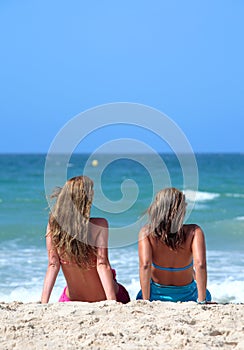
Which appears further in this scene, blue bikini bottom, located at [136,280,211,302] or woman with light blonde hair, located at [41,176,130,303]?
blue bikini bottom, located at [136,280,211,302]

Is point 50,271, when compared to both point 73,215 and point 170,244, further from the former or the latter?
point 170,244

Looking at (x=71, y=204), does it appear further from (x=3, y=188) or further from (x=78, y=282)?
(x=3, y=188)

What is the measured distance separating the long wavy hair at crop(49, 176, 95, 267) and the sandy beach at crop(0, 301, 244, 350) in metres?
0.44

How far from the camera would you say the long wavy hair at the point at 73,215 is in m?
4.21

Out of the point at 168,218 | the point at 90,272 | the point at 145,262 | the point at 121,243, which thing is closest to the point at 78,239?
the point at 90,272

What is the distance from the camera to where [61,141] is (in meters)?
6.15

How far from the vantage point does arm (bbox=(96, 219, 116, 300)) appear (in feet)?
13.9

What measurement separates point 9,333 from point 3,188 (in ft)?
75.4

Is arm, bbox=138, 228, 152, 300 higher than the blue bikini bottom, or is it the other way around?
arm, bbox=138, 228, 152, 300

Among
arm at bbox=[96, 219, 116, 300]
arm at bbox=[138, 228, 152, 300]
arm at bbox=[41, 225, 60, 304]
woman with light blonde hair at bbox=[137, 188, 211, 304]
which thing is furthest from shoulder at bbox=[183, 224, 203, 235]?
arm at bbox=[41, 225, 60, 304]

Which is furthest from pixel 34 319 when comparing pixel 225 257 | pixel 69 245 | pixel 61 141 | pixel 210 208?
pixel 210 208

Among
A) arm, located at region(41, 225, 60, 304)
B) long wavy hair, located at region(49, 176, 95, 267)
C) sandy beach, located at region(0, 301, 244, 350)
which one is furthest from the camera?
arm, located at region(41, 225, 60, 304)

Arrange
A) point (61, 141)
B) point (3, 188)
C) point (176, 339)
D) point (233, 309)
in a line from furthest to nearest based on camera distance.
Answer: point (3, 188) < point (61, 141) < point (233, 309) < point (176, 339)

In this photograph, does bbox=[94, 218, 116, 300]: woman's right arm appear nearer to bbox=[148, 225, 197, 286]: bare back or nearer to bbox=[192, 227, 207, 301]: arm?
bbox=[148, 225, 197, 286]: bare back
